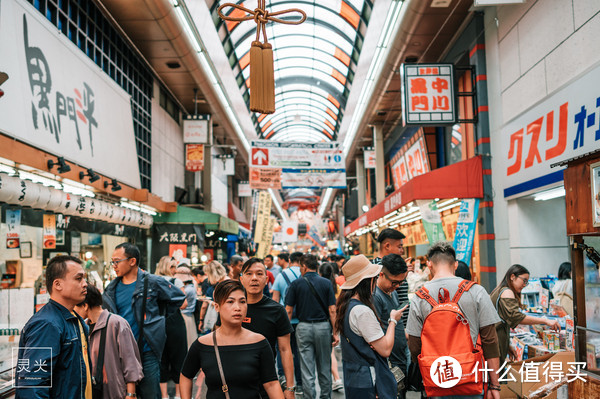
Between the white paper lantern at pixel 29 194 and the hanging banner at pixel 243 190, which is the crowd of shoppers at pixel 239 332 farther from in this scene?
the hanging banner at pixel 243 190

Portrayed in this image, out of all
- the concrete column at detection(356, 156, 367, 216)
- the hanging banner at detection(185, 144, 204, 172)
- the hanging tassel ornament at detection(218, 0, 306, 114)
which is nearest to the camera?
the hanging tassel ornament at detection(218, 0, 306, 114)

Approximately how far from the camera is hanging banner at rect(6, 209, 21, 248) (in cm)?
640

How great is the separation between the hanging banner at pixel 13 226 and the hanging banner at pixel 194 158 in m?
10.3

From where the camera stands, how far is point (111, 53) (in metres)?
11.5

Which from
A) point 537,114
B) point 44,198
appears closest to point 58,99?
point 44,198

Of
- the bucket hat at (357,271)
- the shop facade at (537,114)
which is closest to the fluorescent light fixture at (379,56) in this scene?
the shop facade at (537,114)

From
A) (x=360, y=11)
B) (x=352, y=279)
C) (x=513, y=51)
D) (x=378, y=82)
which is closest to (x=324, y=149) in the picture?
(x=378, y=82)

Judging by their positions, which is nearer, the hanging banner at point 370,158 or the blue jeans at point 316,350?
the blue jeans at point 316,350

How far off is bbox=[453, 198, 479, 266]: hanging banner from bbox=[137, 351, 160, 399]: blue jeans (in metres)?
5.74

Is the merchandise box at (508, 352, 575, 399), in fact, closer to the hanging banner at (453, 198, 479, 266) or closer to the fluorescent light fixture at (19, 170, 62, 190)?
the hanging banner at (453, 198, 479, 266)

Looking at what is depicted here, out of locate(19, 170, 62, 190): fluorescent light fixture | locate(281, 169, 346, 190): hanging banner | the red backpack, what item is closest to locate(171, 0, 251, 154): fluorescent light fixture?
locate(281, 169, 346, 190): hanging banner

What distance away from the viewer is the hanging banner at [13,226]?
6.40 m

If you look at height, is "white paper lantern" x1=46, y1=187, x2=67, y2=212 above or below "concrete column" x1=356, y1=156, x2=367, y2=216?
below

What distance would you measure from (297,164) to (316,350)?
9.96m
